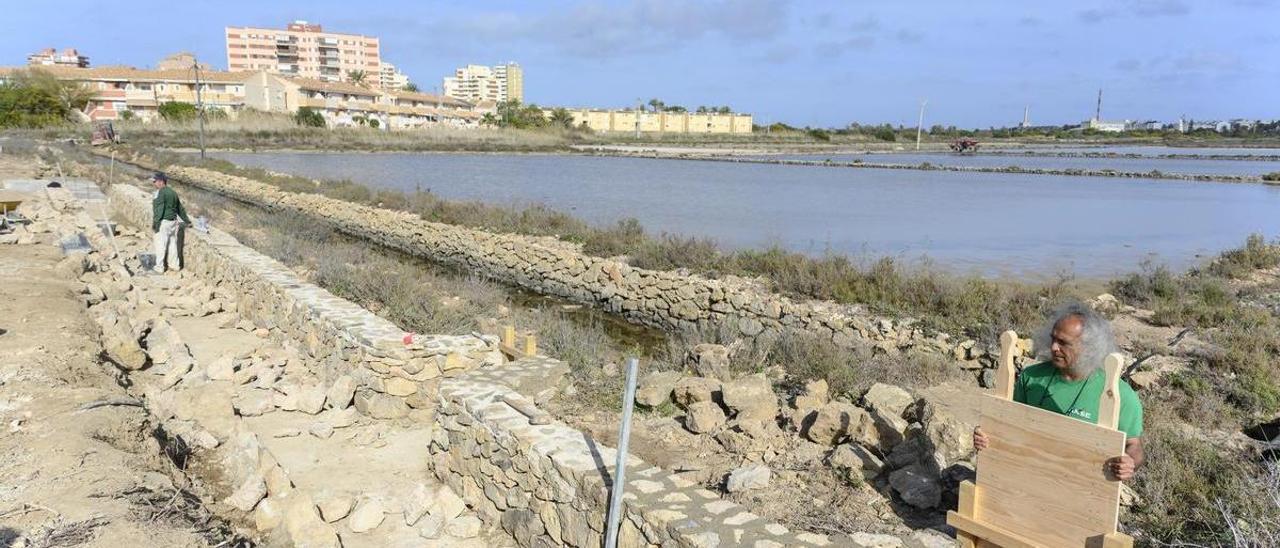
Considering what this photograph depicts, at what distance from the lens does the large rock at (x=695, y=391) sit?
20.6ft

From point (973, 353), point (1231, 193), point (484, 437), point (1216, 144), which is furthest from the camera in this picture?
point (1216, 144)

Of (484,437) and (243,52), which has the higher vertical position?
(243,52)

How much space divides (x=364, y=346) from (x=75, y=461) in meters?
2.50

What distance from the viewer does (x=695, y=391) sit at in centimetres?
630

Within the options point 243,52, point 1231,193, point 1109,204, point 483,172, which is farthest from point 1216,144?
point 243,52

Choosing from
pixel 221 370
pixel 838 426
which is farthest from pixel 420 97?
pixel 838 426

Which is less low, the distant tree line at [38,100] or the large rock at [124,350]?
the distant tree line at [38,100]

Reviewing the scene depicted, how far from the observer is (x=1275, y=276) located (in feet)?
45.8

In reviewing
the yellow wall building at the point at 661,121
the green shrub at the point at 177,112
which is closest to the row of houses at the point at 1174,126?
the yellow wall building at the point at 661,121

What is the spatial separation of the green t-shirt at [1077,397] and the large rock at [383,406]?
17.9 ft

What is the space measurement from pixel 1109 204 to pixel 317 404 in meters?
32.5

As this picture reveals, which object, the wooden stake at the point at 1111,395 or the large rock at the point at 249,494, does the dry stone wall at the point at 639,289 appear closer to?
the large rock at the point at 249,494

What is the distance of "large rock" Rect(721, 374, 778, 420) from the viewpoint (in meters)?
5.86

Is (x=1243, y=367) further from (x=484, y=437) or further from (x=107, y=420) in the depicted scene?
(x=107, y=420)
